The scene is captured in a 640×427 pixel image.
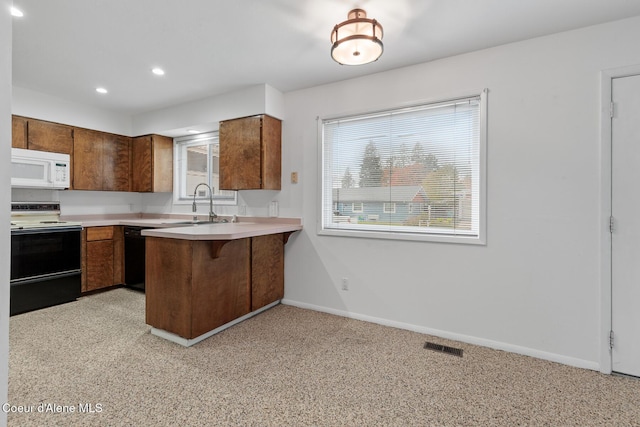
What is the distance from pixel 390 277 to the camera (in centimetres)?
292

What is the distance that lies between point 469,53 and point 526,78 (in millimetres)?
498

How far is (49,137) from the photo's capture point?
11.9ft

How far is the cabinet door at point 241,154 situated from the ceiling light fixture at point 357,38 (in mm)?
1506

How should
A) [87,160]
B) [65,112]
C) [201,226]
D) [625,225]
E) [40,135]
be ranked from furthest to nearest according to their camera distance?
1. [87,160]
2. [65,112]
3. [40,135]
4. [201,226]
5. [625,225]

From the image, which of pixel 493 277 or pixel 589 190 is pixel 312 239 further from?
pixel 589 190

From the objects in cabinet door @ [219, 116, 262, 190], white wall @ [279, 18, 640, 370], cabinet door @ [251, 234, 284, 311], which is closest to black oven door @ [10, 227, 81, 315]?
cabinet door @ [219, 116, 262, 190]

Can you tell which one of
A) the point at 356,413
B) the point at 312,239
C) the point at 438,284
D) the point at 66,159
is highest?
the point at 66,159

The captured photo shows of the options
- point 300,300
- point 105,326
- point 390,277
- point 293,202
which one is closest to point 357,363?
point 390,277

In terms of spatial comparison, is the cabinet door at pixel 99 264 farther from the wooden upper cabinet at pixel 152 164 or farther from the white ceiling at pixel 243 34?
the white ceiling at pixel 243 34

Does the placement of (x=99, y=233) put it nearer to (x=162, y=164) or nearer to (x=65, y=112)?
(x=162, y=164)

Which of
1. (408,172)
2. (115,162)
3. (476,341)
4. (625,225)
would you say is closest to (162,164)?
(115,162)

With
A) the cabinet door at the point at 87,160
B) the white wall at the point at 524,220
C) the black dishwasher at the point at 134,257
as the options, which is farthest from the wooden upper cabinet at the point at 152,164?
the white wall at the point at 524,220

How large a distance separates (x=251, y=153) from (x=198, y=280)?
1.50m

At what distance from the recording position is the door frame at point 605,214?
212 cm
